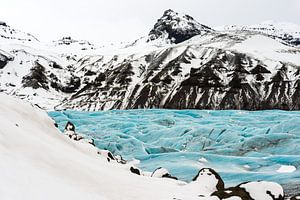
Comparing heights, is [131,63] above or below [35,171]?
above

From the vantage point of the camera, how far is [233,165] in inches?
733

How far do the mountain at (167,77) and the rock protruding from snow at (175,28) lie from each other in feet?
114

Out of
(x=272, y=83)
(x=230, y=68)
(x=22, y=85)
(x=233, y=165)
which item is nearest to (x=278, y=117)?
(x=233, y=165)

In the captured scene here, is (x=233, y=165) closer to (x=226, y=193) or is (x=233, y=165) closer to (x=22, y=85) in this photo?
(x=226, y=193)

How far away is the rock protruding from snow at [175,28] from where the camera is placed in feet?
484

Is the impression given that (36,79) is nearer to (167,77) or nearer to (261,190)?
(167,77)

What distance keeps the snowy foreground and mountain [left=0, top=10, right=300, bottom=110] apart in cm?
6331

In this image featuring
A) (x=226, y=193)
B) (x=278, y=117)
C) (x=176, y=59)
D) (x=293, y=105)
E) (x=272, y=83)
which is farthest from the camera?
(x=176, y=59)

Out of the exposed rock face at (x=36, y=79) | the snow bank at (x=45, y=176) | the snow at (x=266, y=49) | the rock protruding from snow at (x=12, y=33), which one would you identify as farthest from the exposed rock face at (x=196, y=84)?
the rock protruding from snow at (x=12, y=33)

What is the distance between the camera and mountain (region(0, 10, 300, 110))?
74750 millimetres

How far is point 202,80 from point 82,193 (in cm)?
7361

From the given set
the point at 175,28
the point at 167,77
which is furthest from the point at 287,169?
the point at 175,28

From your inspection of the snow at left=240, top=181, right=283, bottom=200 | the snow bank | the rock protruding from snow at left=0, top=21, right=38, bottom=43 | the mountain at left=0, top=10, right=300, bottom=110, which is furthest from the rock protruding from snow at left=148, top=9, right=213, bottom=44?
the snow at left=240, top=181, right=283, bottom=200

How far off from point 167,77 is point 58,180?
7679cm
